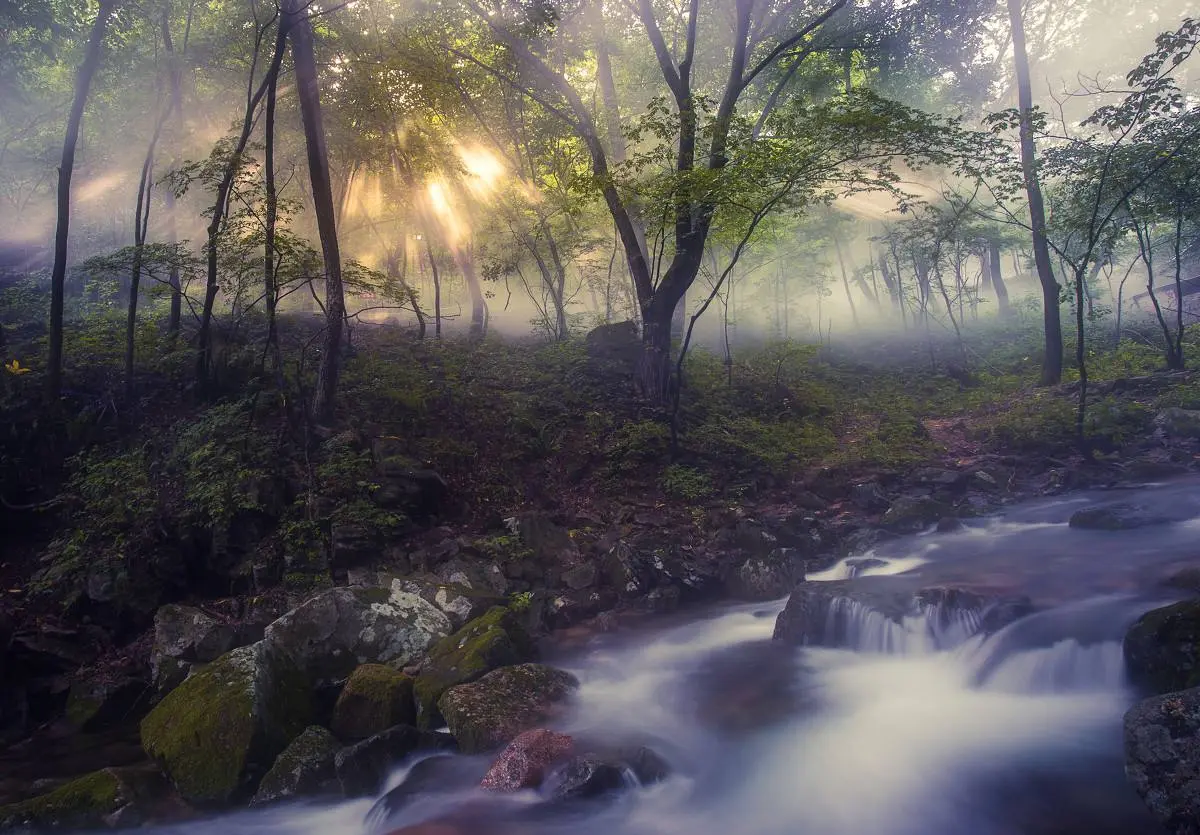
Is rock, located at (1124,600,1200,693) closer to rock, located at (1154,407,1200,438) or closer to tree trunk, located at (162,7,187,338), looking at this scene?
rock, located at (1154,407,1200,438)

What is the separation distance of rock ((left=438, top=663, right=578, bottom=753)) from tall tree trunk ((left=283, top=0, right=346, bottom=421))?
701cm

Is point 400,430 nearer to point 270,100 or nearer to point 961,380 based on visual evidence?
point 270,100

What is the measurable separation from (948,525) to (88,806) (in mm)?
11872

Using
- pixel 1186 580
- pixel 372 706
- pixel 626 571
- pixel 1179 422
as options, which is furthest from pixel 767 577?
pixel 1179 422

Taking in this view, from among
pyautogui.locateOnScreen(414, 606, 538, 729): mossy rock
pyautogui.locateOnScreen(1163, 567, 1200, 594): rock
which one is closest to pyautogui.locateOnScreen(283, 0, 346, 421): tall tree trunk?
pyautogui.locateOnScreen(414, 606, 538, 729): mossy rock

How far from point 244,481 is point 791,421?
12.2 meters

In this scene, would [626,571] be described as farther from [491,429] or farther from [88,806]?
[88,806]

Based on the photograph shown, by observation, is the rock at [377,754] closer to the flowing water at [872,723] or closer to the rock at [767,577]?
the flowing water at [872,723]

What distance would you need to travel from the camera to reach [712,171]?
466 inches

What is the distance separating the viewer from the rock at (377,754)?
5.90m

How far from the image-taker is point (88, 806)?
5.60 metres

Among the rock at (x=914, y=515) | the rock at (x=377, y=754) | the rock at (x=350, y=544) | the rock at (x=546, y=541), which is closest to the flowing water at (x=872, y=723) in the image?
the rock at (x=377, y=754)

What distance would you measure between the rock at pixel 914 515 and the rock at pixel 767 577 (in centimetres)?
241

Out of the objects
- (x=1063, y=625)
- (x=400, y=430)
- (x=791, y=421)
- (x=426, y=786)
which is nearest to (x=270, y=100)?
(x=400, y=430)
